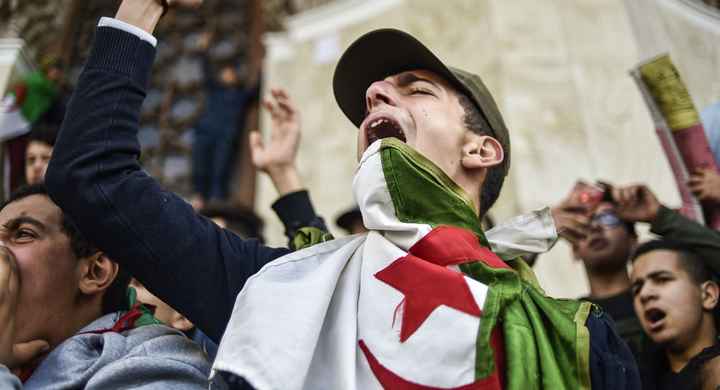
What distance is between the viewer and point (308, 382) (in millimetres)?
1358

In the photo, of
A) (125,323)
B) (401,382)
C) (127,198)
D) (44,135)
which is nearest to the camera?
(401,382)

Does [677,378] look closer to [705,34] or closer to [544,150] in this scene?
[544,150]

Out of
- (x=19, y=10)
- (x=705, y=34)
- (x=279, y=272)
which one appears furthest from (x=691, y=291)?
(x=19, y=10)

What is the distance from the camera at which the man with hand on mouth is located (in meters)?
2.37

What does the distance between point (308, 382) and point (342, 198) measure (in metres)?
3.97

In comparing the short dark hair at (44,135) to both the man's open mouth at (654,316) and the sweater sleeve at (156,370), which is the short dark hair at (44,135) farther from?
the man's open mouth at (654,316)

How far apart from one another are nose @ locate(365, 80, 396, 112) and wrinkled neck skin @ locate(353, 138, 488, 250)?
250mm

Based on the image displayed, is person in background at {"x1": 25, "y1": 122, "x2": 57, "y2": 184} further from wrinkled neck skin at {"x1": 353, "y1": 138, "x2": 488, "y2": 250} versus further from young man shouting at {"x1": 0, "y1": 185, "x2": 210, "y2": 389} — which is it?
wrinkled neck skin at {"x1": 353, "y1": 138, "x2": 488, "y2": 250}

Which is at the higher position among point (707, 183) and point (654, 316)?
point (707, 183)

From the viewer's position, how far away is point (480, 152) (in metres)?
1.81

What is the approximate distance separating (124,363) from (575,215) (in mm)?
1755

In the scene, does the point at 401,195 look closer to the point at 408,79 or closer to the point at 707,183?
the point at 408,79

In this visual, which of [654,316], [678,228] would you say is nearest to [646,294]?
[654,316]

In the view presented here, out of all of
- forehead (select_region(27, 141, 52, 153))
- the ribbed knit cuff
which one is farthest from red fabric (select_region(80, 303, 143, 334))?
forehead (select_region(27, 141, 52, 153))
